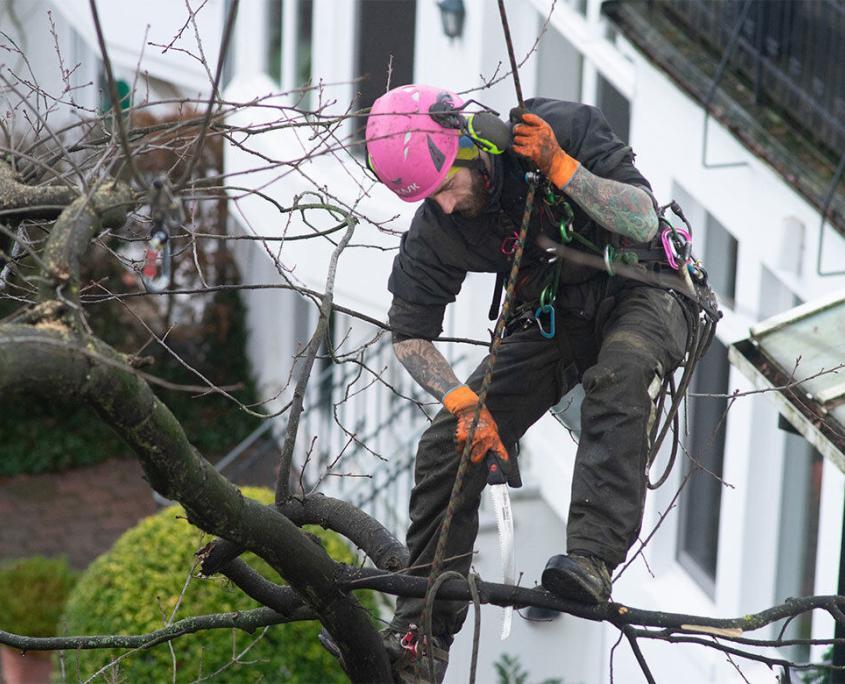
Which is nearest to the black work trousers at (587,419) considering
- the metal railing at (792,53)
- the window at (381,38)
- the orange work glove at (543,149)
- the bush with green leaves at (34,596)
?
the orange work glove at (543,149)

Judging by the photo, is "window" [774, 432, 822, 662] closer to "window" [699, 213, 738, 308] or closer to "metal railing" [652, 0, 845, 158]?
"window" [699, 213, 738, 308]

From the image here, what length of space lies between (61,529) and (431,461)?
368 inches

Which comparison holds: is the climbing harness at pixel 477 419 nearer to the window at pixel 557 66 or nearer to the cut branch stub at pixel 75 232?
the cut branch stub at pixel 75 232

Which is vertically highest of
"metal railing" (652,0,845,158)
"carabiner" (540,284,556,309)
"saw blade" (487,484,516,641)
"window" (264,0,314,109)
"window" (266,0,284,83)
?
"window" (266,0,284,83)

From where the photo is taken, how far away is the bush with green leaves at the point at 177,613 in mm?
7473

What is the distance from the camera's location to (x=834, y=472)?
7.43 metres

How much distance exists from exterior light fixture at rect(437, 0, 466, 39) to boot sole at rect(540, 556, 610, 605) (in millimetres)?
6250

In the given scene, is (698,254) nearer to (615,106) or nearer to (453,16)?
(615,106)

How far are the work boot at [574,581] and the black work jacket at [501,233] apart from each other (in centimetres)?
99

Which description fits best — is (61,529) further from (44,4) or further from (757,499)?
(44,4)

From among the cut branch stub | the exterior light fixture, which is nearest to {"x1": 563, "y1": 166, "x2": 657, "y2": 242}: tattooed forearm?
the cut branch stub

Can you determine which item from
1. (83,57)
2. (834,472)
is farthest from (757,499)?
(83,57)

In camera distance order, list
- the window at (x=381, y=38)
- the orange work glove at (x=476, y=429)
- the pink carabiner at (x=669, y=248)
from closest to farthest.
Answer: the orange work glove at (x=476, y=429) → the pink carabiner at (x=669, y=248) → the window at (x=381, y=38)

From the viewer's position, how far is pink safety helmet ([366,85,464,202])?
4.19 meters
